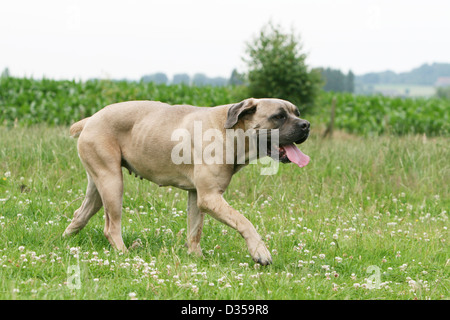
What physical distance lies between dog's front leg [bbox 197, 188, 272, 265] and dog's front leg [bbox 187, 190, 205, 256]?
0.55 metres

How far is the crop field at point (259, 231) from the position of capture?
4477mm

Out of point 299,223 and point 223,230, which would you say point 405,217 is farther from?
point 223,230

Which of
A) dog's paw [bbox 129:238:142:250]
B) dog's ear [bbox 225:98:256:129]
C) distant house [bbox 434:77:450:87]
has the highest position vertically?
distant house [bbox 434:77:450:87]

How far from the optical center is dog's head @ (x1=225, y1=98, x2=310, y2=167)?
5.48 metres

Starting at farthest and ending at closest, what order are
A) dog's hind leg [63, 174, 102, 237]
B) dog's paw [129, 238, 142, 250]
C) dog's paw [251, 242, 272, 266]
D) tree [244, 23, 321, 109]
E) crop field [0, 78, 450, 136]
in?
crop field [0, 78, 450, 136], tree [244, 23, 321, 109], dog's hind leg [63, 174, 102, 237], dog's paw [129, 238, 142, 250], dog's paw [251, 242, 272, 266]

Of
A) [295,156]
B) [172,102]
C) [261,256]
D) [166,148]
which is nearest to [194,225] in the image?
[166,148]

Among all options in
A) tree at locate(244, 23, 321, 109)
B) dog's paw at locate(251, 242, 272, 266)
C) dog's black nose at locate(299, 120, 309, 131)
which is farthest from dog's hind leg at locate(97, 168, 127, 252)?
tree at locate(244, 23, 321, 109)

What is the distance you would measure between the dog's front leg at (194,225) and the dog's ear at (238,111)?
1.05 meters

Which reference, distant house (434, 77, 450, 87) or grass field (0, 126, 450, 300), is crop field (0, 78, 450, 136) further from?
distant house (434, 77, 450, 87)

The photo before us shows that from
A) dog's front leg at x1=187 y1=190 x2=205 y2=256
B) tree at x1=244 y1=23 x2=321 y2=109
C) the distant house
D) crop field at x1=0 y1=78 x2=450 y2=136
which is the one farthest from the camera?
the distant house

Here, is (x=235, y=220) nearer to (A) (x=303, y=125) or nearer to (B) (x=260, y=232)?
(A) (x=303, y=125)

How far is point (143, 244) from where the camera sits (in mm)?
5977

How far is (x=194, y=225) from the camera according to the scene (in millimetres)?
5969
